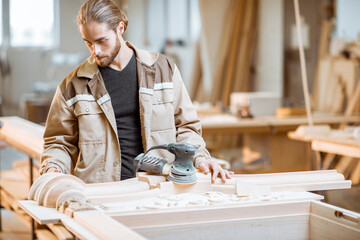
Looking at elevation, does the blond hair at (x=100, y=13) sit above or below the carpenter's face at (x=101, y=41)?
above

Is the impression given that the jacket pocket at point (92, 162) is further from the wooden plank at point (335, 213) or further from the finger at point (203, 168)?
the wooden plank at point (335, 213)

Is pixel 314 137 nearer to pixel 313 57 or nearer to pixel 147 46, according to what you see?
pixel 313 57

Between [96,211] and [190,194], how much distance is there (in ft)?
1.57

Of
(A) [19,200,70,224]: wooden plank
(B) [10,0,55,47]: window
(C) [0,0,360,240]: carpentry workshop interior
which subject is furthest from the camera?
(B) [10,0,55,47]: window

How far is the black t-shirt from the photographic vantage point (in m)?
3.04

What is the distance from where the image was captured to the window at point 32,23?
1485 centimetres

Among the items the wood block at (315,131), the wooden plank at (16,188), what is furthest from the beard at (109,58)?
the wood block at (315,131)

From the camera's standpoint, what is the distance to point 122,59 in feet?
10.0

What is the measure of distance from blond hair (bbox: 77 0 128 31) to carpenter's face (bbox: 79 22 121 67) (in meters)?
0.02

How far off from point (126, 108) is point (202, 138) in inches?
17.1

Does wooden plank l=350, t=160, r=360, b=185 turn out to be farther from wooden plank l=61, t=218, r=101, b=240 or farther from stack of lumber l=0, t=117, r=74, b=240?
wooden plank l=61, t=218, r=101, b=240

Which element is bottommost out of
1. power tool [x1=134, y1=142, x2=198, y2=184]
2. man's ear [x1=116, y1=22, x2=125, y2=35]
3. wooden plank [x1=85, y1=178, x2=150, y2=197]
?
wooden plank [x1=85, y1=178, x2=150, y2=197]

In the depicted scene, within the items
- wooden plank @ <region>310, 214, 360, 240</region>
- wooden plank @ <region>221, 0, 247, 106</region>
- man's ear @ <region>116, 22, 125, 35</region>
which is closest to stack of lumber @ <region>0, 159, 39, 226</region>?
man's ear @ <region>116, 22, 125, 35</region>

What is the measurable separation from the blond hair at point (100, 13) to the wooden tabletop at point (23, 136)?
937 mm
